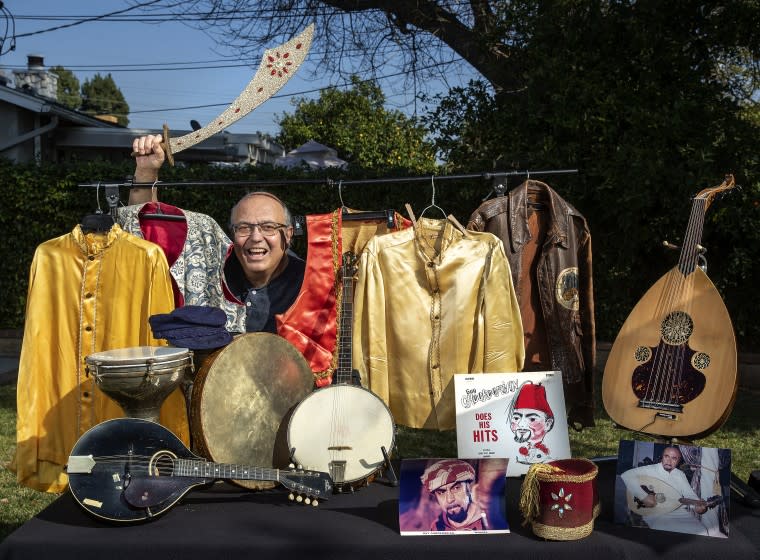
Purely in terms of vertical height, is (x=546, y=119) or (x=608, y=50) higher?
(x=608, y=50)

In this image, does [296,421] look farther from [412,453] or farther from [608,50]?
[608,50]

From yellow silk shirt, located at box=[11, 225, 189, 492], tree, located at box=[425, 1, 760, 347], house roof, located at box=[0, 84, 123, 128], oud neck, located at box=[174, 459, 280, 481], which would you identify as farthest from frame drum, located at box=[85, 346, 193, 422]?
house roof, located at box=[0, 84, 123, 128]

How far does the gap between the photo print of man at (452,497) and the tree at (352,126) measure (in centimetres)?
1779

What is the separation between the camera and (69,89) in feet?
192

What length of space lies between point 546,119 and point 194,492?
457 centimetres

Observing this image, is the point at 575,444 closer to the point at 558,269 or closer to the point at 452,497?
the point at 558,269

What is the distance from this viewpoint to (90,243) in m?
3.33

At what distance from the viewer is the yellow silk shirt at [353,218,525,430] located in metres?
3.40

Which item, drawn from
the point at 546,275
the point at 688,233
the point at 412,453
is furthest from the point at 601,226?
the point at 688,233

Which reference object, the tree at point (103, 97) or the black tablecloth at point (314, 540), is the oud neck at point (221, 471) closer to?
the black tablecloth at point (314, 540)

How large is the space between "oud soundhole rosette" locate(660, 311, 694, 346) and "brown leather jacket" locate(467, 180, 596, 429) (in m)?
0.81

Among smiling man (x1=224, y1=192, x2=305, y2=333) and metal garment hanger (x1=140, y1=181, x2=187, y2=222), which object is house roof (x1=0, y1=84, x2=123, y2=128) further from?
smiling man (x1=224, y1=192, x2=305, y2=333)

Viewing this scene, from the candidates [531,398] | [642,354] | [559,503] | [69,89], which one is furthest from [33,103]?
[69,89]

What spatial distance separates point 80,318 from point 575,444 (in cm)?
366
